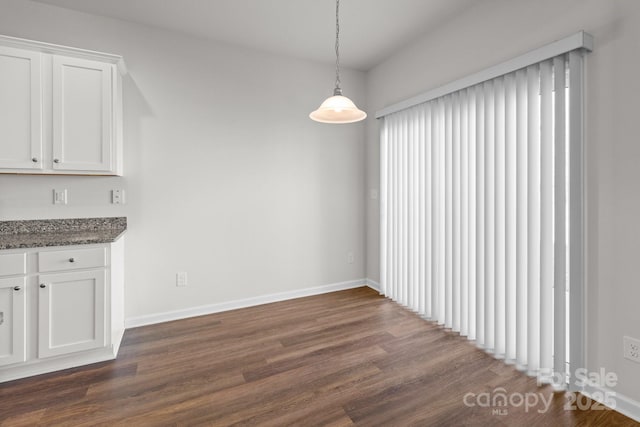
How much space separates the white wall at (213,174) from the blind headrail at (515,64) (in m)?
1.24

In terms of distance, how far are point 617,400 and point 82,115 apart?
4.08m

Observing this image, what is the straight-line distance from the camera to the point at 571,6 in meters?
1.93

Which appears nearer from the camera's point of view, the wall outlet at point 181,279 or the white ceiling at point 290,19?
the white ceiling at point 290,19

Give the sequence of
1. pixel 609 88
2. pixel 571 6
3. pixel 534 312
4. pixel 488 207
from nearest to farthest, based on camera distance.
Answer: pixel 609 88 < pixel 571 6 < pixel 534 312 < pixel 488 207

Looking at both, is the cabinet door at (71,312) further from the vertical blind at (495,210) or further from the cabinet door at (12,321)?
the vertical blind at (495,210)

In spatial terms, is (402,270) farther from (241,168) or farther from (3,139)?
(3,139)

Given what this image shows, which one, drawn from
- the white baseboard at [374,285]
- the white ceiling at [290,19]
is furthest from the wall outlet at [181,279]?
the white ceiling at [290,19]

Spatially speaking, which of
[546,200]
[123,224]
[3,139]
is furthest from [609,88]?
[3,139]

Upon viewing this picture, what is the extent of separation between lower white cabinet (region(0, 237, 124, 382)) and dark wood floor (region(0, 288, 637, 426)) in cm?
12

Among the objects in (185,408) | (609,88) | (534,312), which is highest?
(609,88)

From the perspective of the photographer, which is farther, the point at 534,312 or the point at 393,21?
the point at 393,21

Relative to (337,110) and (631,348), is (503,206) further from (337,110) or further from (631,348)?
(337,110)

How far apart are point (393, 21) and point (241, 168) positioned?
205 centimetres

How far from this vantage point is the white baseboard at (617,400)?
67.0 inches
